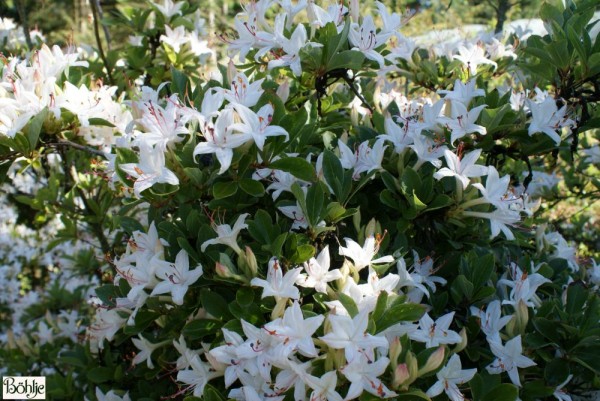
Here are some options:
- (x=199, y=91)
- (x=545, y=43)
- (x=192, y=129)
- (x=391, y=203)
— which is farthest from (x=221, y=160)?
(x=545, y=43)

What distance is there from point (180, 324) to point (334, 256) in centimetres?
47

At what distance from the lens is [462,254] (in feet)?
5.69

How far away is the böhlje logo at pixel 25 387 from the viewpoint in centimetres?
226

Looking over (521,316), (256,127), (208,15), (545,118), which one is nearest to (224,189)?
(256,127)

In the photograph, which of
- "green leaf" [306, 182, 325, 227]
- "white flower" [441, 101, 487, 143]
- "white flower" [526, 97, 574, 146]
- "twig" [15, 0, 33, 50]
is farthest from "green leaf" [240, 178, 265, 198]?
"twig" [15, 0, 33, 50]

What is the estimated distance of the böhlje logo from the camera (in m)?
2.26

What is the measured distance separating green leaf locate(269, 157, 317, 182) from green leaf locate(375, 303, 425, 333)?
394 millimetres

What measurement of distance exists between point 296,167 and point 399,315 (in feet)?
1.45

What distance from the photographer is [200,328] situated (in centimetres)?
158

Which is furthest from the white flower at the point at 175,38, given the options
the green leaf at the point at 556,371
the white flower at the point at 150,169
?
the green leaf at the point at 556,371

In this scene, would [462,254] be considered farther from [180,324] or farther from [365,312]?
[180,324]

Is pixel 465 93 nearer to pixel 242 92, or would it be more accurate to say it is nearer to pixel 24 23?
pixel 242 92

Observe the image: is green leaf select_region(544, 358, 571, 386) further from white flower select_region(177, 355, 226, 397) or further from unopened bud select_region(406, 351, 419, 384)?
white flower select_region(177, 355, 226, 397)

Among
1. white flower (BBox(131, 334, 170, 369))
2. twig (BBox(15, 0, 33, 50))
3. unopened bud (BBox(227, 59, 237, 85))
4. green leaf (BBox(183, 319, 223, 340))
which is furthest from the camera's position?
twig (BBox(15, 0, 33, 50))
